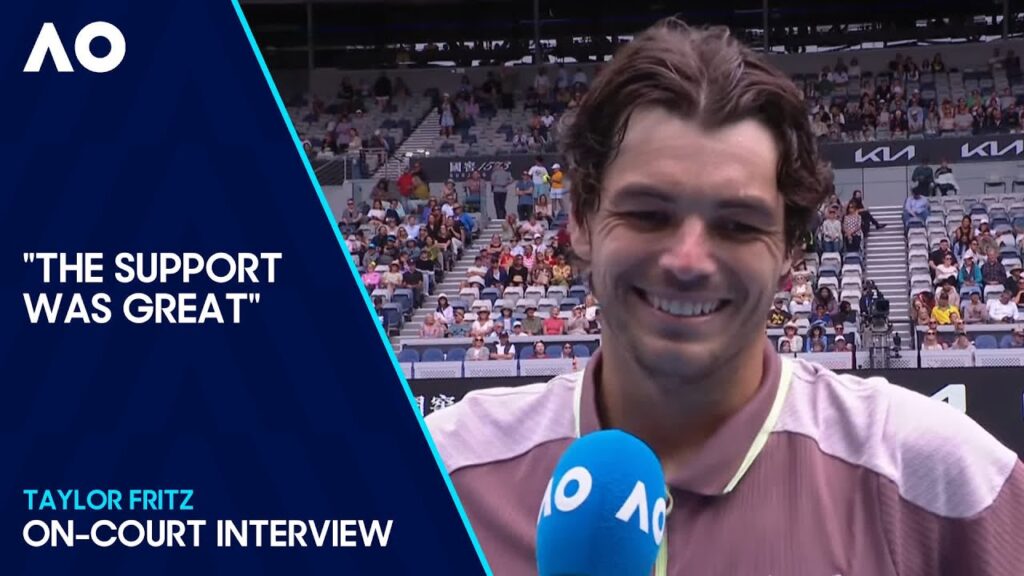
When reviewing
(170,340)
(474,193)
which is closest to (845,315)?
(474,193)

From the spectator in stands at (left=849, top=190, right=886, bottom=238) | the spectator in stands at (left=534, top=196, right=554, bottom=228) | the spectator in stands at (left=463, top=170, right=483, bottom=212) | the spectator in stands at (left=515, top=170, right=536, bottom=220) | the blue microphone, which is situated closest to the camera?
the blue microphone

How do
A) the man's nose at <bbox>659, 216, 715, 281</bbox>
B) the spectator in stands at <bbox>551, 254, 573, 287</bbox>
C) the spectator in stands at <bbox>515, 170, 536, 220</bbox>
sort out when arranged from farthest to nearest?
the spectator in stands at <bbox>515, 170, 536, 220</bbox> → the spectator in stands at <bbox>551, 254, 573, 287</bbox> → the man's nose at <bbox>659, 216, 715, 281</bbox>

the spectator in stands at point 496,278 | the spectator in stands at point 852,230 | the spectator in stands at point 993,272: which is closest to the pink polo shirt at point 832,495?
the spectator in stands at point 993,272

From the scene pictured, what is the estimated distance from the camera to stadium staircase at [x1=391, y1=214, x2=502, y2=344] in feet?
49.0

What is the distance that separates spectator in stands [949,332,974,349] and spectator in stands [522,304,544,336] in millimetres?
4082

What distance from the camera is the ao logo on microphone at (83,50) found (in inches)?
186

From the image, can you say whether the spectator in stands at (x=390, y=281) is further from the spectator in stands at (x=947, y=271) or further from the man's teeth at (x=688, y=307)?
the man's teeth at (x=688, y=307)

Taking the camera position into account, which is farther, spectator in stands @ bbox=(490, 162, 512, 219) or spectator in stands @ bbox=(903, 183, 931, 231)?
spectator in stands @ bbox=(490, 162, 512, 219)

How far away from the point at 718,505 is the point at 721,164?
0.47m

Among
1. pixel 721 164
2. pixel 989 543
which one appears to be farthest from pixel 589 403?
pixel 989 543

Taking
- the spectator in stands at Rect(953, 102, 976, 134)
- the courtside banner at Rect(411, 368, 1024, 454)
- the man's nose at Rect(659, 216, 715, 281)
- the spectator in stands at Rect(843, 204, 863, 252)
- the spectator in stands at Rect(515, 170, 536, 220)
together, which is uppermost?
the spectator in stands at Rect(953, 102, 976, 134)

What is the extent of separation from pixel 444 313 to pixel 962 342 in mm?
5609

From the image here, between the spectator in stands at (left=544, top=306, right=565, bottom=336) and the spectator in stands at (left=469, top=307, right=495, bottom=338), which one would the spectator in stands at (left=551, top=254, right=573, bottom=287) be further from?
the spectator in stands at (left=544, top=306, right=565, bottom=336)

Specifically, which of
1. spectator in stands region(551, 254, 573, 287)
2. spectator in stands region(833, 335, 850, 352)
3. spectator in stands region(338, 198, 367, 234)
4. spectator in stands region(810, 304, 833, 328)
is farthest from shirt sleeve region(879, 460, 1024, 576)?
spectator in stands region(338, 198, 367, 234)
